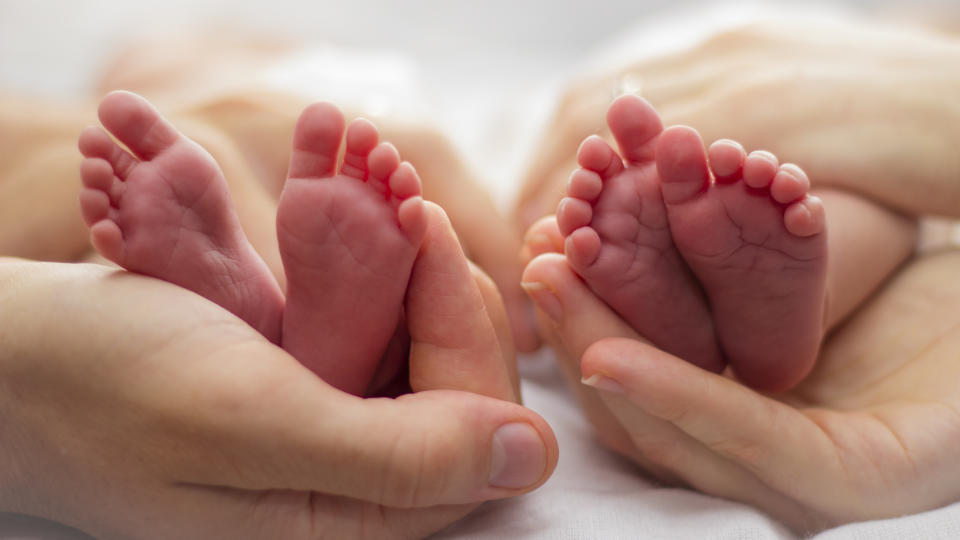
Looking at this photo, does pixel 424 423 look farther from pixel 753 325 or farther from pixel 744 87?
pixel 744 87

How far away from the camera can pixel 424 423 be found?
505 mm

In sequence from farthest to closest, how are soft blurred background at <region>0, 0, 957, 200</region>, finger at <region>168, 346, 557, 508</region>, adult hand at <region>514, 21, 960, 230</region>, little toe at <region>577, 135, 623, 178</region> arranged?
soft blurred background at <region>0, 0, 957, 200</region> < adult hand at <region>514, 21, 960, 230</region> < little toe at <region>577, 135, 623, 178</region> < finger at <region>168, 346, 557, 508</region>

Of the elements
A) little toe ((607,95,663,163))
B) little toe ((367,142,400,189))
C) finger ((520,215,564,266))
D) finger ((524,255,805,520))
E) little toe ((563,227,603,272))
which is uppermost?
little toe ((607,95,663,163))

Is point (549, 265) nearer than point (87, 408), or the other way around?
point (87, 408)

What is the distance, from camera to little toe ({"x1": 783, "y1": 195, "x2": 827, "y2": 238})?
1.80ft

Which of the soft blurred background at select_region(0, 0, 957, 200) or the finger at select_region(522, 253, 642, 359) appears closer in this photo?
the finger at select_region(522, 253, 642, 359)

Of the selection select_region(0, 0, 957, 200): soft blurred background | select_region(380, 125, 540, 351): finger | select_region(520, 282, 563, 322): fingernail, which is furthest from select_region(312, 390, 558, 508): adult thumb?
select_region(0, 0, 957, 200): soft blurred background

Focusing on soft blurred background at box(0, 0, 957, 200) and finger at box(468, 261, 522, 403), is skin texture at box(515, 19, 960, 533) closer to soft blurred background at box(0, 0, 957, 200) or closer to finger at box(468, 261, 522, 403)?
finger at box(468, 261, 522, 403)

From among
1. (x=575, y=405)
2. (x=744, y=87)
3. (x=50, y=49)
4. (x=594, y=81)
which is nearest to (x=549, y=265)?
(x=575, y=405)

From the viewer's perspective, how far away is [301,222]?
1.81 feet

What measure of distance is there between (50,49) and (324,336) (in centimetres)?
142

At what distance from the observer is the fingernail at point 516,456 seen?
0.54m

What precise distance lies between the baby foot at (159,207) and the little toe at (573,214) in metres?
0.24

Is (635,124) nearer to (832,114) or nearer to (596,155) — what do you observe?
(596,155)
